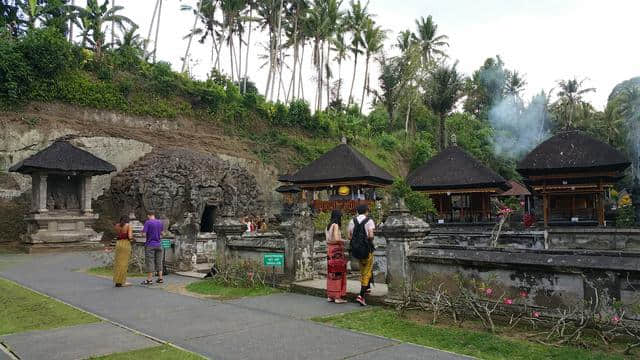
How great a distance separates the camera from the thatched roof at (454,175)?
24031 millimetres

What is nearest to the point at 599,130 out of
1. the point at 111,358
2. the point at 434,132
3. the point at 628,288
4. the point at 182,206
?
the point at 434,132

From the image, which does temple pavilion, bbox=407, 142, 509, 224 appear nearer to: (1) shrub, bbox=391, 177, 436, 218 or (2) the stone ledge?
(1) shrub, bbox=391, 177, 436, 218

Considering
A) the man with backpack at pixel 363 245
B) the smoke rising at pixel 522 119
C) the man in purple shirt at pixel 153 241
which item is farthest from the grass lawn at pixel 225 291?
the smoke rising at pixel 522 119

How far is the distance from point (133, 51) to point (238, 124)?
30.6ft

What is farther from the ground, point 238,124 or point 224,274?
point 238,124

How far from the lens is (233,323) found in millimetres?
7160

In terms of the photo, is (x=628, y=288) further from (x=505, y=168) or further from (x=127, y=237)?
(x=505, y=168)

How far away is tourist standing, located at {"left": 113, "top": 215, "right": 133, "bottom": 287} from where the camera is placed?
36.2 feet

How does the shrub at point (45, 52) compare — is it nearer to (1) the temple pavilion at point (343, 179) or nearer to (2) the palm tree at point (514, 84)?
(1) the temple pavilion at point (343, 179)

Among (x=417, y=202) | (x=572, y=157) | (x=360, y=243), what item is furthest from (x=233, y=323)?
(x=572, y=157)

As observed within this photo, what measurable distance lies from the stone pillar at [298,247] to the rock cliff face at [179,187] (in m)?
15.9

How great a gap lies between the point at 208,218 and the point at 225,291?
18289 millimetres

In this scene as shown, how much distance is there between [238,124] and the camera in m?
38.6

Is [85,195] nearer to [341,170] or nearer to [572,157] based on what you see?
[341,170]
